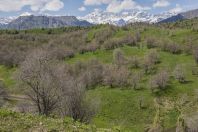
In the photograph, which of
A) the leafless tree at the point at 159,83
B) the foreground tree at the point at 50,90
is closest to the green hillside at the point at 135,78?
the leafless tree at the point at 159,83

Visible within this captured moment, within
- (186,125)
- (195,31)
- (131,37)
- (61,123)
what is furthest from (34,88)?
(195,31)

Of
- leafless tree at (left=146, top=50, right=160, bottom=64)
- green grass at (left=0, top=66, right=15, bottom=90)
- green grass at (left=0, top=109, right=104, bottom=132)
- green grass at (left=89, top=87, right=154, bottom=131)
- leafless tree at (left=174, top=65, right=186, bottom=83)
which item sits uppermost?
green grass at (left=0, top=109, right=104, bottom=132)

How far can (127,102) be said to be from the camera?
8781 centimetres

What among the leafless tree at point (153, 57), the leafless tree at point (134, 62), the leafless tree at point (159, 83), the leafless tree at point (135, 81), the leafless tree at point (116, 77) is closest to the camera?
the leafless tree at point (159, 83)

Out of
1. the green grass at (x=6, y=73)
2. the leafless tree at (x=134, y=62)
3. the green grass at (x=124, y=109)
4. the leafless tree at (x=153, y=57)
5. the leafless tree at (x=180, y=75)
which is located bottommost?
the green grass at (x=124, y=109)

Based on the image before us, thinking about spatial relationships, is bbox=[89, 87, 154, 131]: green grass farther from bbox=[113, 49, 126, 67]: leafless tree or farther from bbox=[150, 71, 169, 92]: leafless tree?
bbox=[113, 49, 126, 67]: leafless tree

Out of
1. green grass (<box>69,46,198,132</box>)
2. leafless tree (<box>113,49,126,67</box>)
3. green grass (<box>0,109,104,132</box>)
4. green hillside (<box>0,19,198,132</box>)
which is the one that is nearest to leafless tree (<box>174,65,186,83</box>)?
green hillside (<box>0,19,198,132</box>)

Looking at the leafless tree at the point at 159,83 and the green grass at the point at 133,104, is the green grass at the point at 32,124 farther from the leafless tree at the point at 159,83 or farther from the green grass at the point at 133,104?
the leafless tree at the point at 159,83

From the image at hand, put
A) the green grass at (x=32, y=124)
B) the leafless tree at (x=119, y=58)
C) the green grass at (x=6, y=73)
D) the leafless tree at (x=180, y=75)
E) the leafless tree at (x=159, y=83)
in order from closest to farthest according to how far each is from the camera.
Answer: the green grass at (x=32, y=124) < the leafless tree at (x=159, y=83) < the leafless tree at (x=180, y=75) < the leafless tree at (x=119, y=58) < the green grass at (x=6, y=73)

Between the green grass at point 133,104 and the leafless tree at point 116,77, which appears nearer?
the green grass at point 133,104

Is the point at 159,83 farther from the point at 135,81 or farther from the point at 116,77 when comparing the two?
the point at 116,77

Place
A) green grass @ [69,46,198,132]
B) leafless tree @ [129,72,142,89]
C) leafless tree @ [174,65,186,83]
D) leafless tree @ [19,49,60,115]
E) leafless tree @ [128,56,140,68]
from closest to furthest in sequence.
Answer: leafless tree @ [19,49,60,115], green grass @ [69,46,198,132], leafless tree @ [129,72,142,89], leafless tree @ [174,65,186,83], leafless tree @ [128,56,140,68]

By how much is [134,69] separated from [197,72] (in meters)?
19.2

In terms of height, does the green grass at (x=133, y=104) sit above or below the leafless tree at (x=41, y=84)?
below
